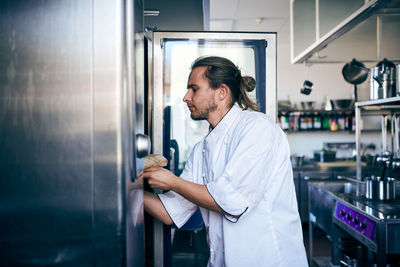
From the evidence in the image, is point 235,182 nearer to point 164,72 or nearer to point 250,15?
point 164,72

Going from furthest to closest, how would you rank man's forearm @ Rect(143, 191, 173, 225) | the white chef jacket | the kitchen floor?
the kitchen floor < man's forearm @ Rect(143, 191, 173, 225) < the white chef jacket

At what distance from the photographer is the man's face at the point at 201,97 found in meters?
1.43

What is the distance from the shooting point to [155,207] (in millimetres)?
1354

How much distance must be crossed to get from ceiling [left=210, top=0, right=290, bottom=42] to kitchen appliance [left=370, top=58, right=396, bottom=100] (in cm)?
150

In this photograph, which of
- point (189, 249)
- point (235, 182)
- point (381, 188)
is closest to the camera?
point (235, 182)

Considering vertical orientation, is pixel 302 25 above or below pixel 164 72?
above

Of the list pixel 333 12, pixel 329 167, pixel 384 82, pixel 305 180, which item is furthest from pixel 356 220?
pixel 329 167

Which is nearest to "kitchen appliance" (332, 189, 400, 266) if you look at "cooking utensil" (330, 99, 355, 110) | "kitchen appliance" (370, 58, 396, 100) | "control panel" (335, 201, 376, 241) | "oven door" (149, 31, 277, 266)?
"control panel" (335, 201, 376, 241)

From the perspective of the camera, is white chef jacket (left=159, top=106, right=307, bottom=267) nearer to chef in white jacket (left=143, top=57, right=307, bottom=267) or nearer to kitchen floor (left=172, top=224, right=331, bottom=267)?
chef in white jacket (left=143, top=57, right=307, bottom=267)

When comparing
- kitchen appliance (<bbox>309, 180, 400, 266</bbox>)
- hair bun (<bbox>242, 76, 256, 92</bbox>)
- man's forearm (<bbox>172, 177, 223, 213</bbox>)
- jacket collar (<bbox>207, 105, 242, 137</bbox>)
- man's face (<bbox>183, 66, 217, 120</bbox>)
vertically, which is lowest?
kitchen appliance (<bbox>309, 180, 400, 266</bbox>)

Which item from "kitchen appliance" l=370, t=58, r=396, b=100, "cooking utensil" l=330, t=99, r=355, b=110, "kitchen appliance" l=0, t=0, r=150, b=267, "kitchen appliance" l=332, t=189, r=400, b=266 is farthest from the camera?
"cooking utensil" l=330, t=99, r=355, b=110

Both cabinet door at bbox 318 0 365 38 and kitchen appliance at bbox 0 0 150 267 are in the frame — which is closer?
kitchen appliance at bbox 0 0 150 267

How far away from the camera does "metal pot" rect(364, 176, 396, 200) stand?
87.0 inches

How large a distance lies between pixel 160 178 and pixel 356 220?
5.08 ft
